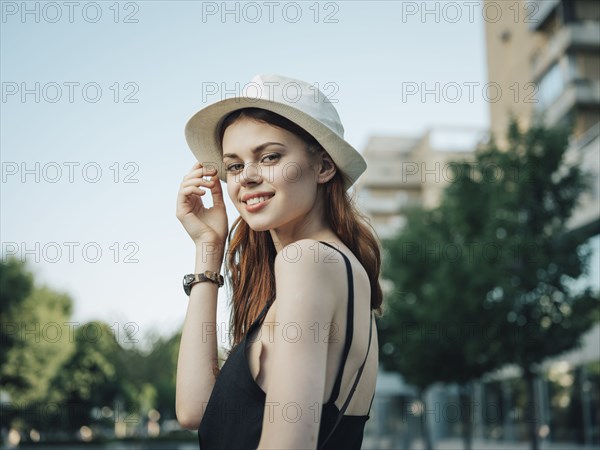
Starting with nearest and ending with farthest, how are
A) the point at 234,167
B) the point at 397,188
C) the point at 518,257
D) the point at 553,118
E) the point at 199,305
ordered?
the point at 234,167 → the point at 199,305 → the point at 518,257 → the point at 553,118 → the point at 397,188

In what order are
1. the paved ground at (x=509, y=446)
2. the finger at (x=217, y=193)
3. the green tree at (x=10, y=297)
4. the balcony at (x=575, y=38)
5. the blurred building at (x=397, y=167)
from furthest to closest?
the blurred building at (x=397, y=167), the green tree at (x=10, y=297), the balcony at (x=575, y=38), the paved ground at (x=509, y=446), the finger at (x=217, y=193)

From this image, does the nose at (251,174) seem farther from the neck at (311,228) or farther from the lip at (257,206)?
the neck at (311,228)

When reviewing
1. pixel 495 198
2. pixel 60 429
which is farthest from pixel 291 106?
pixel 60 429

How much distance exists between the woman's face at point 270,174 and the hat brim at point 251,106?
5 cm

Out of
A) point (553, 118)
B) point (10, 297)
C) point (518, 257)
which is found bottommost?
point (518, 257)

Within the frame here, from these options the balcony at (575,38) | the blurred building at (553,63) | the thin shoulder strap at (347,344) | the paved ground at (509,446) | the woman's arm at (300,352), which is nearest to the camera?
the woman's arm at (300,352)

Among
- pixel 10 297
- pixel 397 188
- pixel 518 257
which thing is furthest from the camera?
pixel 397 188

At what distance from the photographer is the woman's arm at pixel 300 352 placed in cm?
128

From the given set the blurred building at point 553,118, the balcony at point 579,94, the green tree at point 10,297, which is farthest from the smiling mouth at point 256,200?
the green tree at point 10,297

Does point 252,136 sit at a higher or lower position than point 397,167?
lower

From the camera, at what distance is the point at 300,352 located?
130 cm

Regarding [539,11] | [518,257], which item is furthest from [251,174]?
[539,11]

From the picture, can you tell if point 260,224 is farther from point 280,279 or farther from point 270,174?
point 280,279

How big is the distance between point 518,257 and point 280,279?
15866mm
